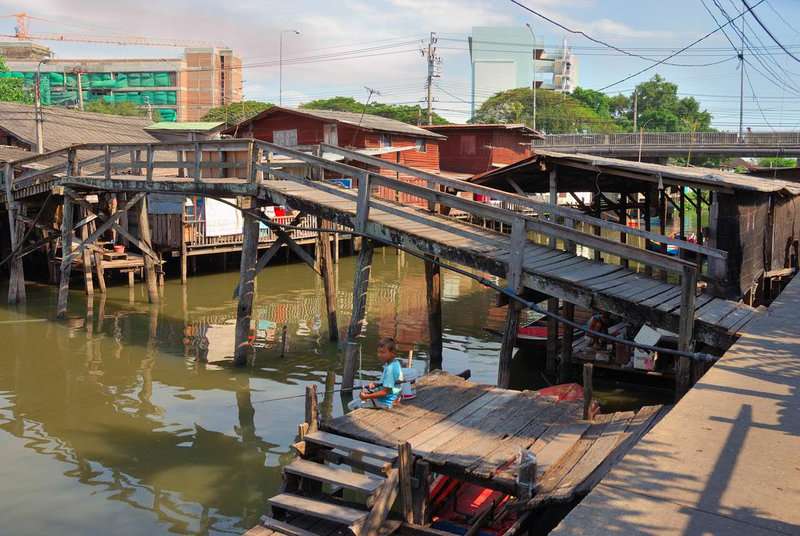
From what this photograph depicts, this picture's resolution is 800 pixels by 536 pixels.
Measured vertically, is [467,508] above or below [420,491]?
below

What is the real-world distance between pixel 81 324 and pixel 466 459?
1361cm

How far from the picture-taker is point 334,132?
32.7m

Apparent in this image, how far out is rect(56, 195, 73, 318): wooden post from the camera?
1742 cm

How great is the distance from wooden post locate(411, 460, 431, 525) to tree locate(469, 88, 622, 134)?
6697 cm

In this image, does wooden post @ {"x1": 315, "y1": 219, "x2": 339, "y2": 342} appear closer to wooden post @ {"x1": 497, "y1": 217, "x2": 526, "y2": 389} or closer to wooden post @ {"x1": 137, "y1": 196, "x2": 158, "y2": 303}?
wooden post @ {"x1": 137, "y1": 196, "x2": 158, "y2": 303}

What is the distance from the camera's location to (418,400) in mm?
8227

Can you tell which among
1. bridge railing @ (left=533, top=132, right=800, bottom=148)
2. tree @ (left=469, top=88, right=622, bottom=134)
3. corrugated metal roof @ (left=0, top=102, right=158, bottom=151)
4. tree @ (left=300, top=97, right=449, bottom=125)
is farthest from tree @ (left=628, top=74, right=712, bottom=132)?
corrugated metal roof @ (left=0, top=102, right=158, bottom=151)

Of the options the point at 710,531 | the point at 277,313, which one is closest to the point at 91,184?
the point at 277,313

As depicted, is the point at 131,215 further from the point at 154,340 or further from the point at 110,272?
the point at 154,340

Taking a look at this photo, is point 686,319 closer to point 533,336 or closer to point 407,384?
point 407,384

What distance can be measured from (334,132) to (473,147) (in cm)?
1307

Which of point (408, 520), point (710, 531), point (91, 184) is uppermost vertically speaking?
point (91, 184)

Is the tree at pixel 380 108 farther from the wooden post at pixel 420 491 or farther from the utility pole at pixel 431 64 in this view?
the wooden post at pixel 420 491

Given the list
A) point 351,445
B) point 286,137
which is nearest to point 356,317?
point 351,445
